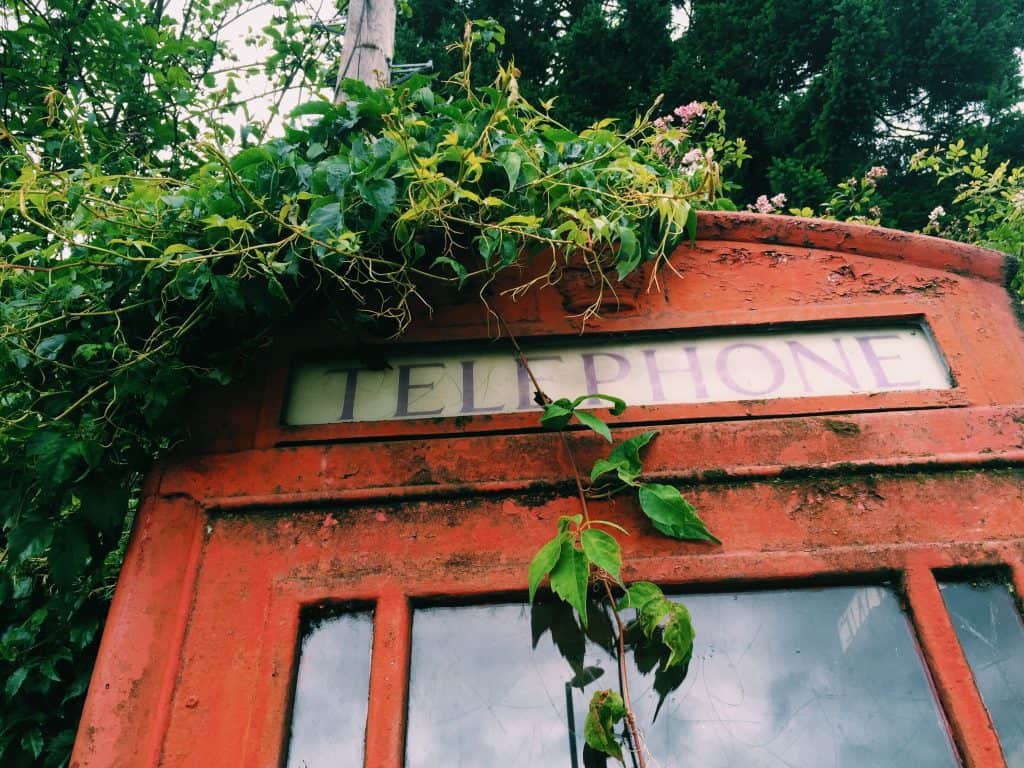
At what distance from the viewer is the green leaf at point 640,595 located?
1655 millimetres

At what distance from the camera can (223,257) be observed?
78.5 inches

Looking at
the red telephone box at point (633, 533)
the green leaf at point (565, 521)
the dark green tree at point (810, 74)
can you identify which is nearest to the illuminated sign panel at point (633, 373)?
the red telephone box at point (633, 533)

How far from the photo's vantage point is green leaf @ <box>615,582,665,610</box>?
65.2 inches

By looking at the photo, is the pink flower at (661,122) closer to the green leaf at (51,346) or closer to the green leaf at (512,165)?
the green leaf at (512,165)

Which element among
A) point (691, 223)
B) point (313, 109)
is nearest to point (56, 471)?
point (313, 109)

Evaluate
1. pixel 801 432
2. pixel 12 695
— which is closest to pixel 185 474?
pixel 12 695

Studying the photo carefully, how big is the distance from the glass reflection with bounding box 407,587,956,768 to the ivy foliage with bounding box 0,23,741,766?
953mm

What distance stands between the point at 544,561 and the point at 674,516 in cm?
36

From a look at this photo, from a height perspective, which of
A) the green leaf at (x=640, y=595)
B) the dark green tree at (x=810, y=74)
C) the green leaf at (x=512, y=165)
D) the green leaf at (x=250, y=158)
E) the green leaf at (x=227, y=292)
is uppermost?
the dark green tree at (x=810, y=74)

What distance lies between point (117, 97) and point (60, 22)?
1.46 feet

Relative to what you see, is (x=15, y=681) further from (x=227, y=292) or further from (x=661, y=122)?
(x=661, y=122)

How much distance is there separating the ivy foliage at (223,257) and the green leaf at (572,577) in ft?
2.66

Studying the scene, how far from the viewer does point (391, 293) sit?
218 centimetres

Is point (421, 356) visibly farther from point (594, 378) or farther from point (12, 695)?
point (12, 695)
